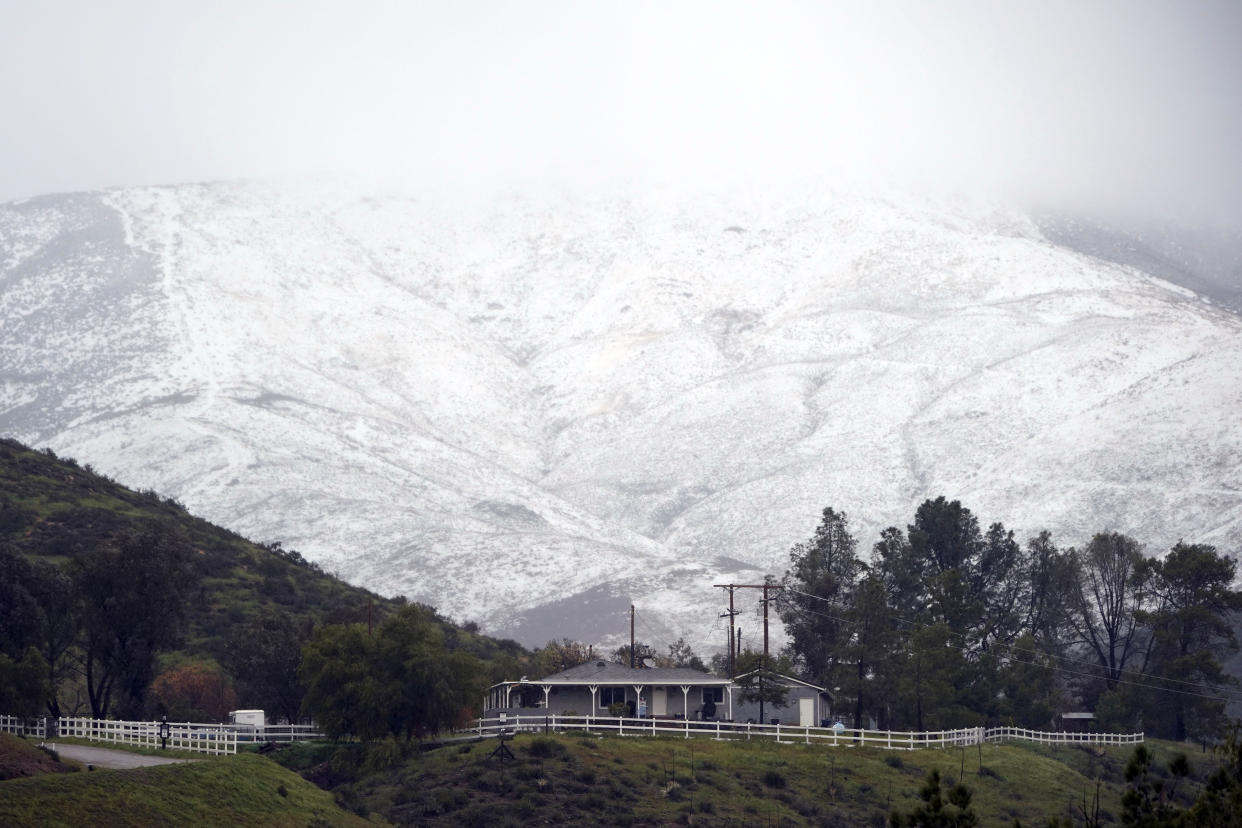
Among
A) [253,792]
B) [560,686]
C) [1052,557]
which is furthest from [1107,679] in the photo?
[253,792]

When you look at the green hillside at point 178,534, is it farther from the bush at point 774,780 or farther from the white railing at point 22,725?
the bush at point 774,780

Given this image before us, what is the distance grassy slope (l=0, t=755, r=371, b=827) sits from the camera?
38.5m

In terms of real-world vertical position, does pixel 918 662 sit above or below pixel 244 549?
below

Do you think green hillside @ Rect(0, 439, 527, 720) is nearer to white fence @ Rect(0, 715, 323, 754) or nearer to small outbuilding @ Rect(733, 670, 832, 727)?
white fence @ Rect(0, 715, 323, 754)

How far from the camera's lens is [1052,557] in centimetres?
10312

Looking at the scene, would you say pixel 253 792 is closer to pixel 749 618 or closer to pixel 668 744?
pixel 668 744

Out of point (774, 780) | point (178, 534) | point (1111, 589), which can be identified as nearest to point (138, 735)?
point (774, 780)

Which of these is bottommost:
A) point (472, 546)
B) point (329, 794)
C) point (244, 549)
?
point (329, 794)

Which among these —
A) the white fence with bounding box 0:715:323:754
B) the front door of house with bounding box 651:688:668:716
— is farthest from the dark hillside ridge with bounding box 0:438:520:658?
the white fence with bounding box 0:715:323:754

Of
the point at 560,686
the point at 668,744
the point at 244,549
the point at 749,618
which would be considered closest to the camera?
the point at 668,744

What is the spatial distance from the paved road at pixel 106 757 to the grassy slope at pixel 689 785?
7.71 meters

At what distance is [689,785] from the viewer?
58094mm

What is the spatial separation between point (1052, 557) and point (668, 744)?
154 ft

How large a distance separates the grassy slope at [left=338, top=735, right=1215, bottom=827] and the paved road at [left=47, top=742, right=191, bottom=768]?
771 cm
